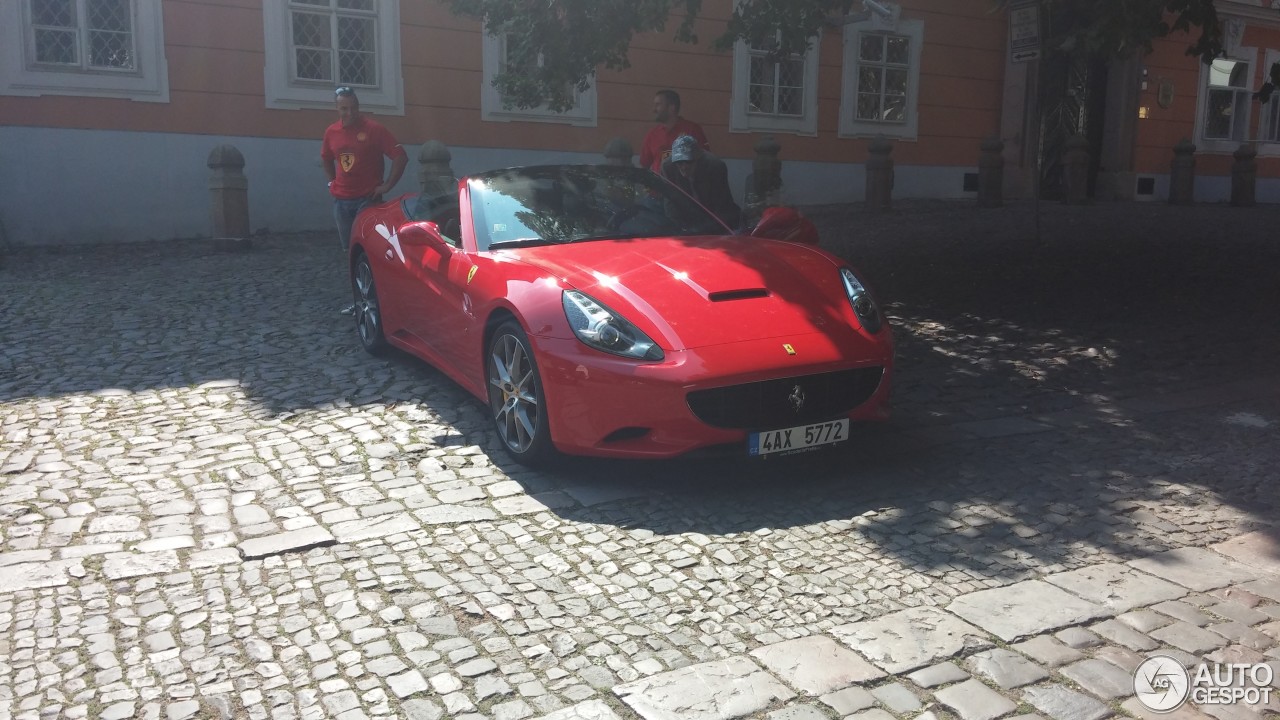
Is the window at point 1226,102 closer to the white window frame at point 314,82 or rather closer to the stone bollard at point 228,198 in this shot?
the white window frame at point 314,82

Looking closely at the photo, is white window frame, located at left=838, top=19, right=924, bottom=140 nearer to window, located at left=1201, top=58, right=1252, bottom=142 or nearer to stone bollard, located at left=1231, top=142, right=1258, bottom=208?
stone bollard, located at left=1231, top=142, right=1258, bottom=208

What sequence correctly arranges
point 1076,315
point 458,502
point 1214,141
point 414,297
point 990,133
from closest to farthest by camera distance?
point 458,502 < point 414,297 < point 1076,315 < point 990,133 < point 1214,141

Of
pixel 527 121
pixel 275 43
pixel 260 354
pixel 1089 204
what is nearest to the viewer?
pixel 260 354

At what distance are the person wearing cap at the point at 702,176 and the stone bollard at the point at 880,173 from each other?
9.49 m

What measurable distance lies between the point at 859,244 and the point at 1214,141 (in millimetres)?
13725

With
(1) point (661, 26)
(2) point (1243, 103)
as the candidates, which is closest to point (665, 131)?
(1) point (661, 26)

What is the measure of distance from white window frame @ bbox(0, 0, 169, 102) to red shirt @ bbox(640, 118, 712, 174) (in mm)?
7157

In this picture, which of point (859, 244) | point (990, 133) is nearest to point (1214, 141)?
point (990, 133)

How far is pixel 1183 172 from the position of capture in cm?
2119

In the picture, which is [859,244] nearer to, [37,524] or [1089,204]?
[1089,204]

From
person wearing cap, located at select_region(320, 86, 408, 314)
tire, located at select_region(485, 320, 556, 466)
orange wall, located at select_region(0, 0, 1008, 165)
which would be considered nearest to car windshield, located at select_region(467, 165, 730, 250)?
tire, located at select_region(485, 320, 556, 466)

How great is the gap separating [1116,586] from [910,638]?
0.93m

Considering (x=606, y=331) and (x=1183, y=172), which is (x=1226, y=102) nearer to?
(x=1183, y=172)

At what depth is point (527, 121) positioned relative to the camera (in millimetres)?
15797
